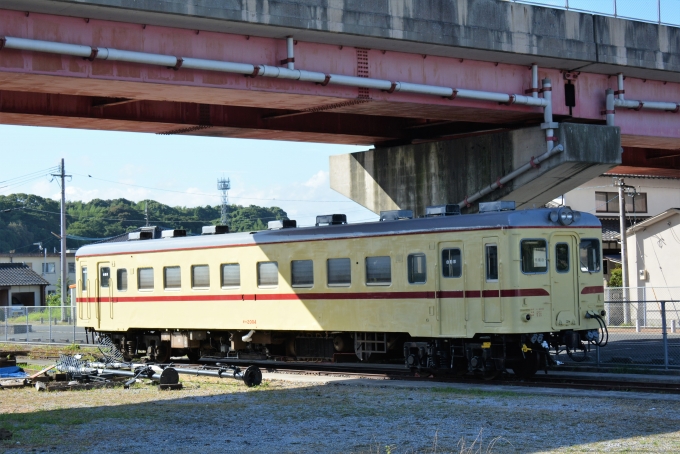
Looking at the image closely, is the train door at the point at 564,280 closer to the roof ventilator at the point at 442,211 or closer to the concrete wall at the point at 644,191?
the roof ventilator at the point at 442,211

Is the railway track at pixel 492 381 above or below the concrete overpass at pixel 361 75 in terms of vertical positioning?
below

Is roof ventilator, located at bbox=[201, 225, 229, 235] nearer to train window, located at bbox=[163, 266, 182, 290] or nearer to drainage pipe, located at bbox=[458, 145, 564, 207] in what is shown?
train window, located at bbox=[163, 266, 182, 290]

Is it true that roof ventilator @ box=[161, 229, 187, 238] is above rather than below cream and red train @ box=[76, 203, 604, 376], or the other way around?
above

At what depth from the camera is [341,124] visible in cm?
2594

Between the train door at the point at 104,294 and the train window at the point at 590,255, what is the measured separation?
12962mm

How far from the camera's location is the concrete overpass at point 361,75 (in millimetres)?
17562

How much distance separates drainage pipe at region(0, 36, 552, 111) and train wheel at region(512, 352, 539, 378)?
6.53 m

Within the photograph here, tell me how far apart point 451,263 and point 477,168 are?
8.20 metres

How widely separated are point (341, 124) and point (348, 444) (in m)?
15.2

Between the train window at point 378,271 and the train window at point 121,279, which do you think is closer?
the train window at point 378,271

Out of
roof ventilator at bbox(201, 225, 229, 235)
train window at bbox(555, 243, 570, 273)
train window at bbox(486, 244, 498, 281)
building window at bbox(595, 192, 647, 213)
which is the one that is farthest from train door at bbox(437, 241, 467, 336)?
building window at bbox(595, 192, 647, 213)

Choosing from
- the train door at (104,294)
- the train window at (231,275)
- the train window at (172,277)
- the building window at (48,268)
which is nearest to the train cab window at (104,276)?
the train door at (104,294)

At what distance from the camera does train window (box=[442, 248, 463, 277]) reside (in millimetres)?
18094

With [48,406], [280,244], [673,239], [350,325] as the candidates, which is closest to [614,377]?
[350,325]
